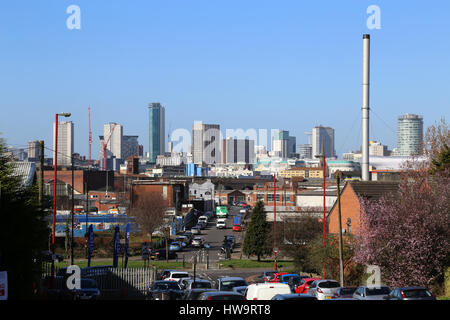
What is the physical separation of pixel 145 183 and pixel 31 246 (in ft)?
298

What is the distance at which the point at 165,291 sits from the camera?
28.0 metres

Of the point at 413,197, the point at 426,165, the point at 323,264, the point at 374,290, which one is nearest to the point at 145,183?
the point at 426,165

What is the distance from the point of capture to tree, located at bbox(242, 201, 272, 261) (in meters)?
63.9

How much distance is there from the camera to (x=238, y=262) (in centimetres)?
6119

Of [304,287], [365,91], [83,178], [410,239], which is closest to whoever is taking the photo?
[304,287]

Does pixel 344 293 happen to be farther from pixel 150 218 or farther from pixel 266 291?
pixel 150 218

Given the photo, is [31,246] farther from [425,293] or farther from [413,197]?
[413,197]

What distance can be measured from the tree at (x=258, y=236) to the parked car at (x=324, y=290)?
3493 centimetres

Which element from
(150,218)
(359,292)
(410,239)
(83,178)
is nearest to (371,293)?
(359,292)

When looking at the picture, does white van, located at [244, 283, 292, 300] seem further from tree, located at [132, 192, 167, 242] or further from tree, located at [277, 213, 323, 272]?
tree, located at [132, 192, 167, 242]

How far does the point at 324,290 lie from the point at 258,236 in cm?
3733

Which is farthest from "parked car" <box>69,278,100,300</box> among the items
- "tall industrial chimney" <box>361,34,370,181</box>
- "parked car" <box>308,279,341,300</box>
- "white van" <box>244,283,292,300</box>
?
"tall industrial chimney" <box>361,34,370,181</box>

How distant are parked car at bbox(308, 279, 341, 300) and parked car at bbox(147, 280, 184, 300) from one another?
528 centimetres

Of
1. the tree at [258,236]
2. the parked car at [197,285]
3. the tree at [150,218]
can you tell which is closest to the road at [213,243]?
the tree at [258,236]
